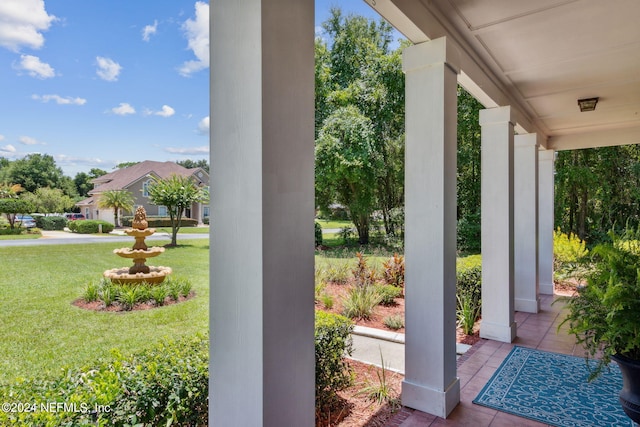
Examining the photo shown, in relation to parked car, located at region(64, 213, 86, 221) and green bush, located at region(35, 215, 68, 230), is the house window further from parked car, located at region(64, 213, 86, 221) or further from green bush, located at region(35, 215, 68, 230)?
green bush, located at region(35, 215, 68, 230)

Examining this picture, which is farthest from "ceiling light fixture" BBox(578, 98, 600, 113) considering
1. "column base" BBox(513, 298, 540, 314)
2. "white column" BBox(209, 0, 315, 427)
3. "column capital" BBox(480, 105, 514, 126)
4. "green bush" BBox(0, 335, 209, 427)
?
"green bush" BBox(0, 335, 209, 427)

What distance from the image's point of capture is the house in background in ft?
16.4

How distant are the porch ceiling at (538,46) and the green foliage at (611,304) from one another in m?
1.48

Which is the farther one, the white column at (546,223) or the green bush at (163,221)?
the green bush at (163,221)

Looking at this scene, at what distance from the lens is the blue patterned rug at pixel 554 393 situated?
2268 mm

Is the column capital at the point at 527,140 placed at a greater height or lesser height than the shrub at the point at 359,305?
greater

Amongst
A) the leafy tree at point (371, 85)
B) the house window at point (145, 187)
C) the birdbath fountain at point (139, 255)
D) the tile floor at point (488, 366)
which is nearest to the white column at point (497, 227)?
the tile floor at point (488, 366)

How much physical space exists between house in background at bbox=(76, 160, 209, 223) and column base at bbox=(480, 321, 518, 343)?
136 inches

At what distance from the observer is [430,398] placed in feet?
7.34

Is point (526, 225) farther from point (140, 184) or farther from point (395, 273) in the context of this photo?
point (140, 184)

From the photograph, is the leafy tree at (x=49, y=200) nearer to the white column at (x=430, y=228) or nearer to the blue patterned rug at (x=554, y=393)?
the white column at (x=430, y=228)

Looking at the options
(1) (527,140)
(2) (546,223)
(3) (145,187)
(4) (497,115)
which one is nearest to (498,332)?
(4) (497,115)

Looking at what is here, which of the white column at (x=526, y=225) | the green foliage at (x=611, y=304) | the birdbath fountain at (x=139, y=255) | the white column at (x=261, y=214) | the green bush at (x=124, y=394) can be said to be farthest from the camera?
the birdbath fountain at (x=139, y=255)

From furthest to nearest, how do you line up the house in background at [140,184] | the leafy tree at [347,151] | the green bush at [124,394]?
1. the leafy tree at [347,151]
2. the house in background at [140,184]
3. the green bush at [124,394]
